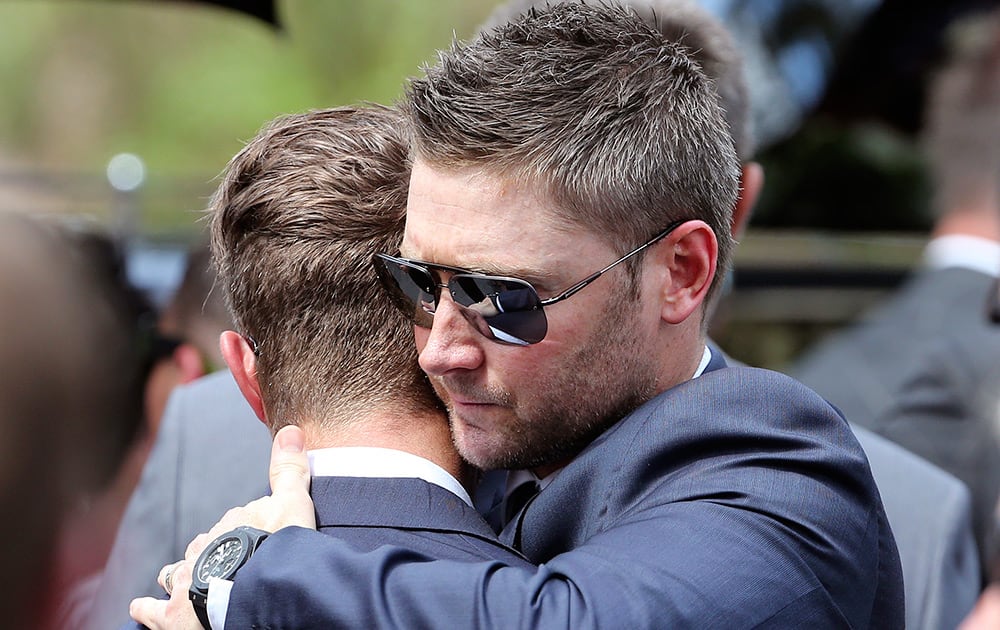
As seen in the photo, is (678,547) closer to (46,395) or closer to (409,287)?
(409,287)

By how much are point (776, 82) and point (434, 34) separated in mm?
1787

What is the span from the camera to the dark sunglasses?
142 cm

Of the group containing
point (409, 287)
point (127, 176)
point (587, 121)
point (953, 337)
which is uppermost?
point (127, 176)

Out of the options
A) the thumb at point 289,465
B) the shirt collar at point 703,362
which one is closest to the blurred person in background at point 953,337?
the shirt collar at point 703,362

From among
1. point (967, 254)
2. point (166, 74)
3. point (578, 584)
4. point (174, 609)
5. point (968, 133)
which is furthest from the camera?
point (166, 74)

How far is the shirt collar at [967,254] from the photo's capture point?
348 cm

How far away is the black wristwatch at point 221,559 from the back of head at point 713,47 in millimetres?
1287

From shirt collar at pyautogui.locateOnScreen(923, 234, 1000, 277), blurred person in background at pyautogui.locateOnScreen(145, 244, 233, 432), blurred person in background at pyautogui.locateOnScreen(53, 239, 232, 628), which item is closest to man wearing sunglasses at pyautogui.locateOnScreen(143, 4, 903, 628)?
blurred person in background at pyautogui.locateOnScreen(53, 239, 232, 628)

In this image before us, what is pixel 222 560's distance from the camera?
1.35 m

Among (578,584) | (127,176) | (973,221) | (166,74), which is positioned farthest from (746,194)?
(166,74)

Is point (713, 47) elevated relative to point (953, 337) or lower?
elevated

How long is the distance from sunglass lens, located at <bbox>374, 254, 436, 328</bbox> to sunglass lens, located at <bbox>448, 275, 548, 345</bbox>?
43 mm

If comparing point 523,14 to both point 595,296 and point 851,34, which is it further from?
point 851,34

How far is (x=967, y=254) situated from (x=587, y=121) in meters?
2.43
